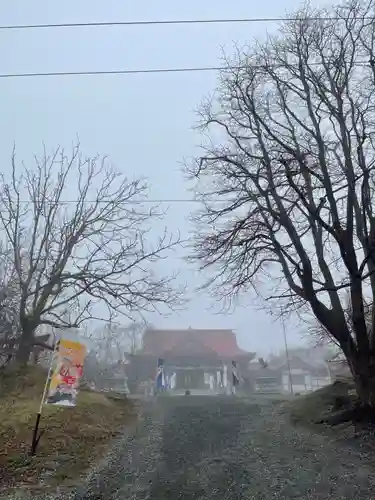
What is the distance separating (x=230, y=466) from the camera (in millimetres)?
8102

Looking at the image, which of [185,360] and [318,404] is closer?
[318,404]

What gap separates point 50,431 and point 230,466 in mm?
4501

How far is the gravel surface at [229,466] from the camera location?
6.71 meters

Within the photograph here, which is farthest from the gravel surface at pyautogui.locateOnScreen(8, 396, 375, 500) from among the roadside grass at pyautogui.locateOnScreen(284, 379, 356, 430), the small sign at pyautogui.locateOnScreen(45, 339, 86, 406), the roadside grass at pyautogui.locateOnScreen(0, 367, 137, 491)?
the small sign at pyautogui.locateOnScreen(45, 339, 86, 406)

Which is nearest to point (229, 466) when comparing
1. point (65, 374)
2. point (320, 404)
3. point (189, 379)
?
point (65, 374)

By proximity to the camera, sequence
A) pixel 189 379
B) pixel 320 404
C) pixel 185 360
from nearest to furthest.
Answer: pixel 320 404, pixel 189 379, pixel 185 360

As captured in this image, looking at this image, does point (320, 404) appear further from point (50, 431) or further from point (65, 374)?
point (65, 374)

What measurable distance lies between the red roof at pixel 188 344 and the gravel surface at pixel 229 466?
2465 cm

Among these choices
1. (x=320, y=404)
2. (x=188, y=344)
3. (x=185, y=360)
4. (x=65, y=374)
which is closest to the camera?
(x=65, y=374)

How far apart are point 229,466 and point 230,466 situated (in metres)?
0.02

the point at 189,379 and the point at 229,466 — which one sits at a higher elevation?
the point at 189,379

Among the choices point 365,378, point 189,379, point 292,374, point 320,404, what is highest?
point 292,374

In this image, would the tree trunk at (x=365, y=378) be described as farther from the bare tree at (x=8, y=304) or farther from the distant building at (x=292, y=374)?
the distant building at (x=292, y=374)

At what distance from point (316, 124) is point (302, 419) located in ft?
24.9
